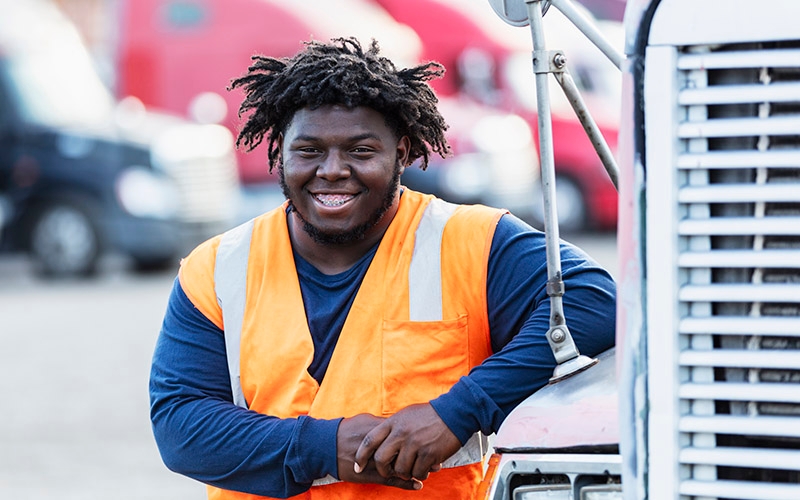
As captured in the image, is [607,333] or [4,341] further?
[4,341]

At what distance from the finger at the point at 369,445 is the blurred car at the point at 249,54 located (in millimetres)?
11627

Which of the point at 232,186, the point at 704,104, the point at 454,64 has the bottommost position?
the point at 704,104

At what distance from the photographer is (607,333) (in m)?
3.19

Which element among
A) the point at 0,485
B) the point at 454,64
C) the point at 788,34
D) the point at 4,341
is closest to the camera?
the point at 788,34

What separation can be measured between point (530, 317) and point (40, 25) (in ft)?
40.3

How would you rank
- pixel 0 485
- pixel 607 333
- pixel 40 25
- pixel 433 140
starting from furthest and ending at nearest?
pixel 40 25, pixel 0 485, pixel 433 140, pixel 607 333

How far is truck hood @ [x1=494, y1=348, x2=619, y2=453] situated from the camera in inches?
107

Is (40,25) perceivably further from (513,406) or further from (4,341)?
(513,406)

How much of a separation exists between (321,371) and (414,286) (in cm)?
28

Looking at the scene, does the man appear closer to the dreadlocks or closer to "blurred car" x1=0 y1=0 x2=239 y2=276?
the dreadlocks

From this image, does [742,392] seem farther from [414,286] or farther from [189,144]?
[189,144]

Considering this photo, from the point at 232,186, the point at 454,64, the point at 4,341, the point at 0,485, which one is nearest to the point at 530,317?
the point at 0,485

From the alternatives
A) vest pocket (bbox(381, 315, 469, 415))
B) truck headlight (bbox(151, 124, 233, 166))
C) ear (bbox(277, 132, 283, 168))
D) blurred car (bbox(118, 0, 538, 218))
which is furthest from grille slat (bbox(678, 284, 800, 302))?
blurred car (bbox(118, 0, 538, 218))

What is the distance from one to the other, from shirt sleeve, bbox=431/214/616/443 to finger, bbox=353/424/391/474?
13 cm
